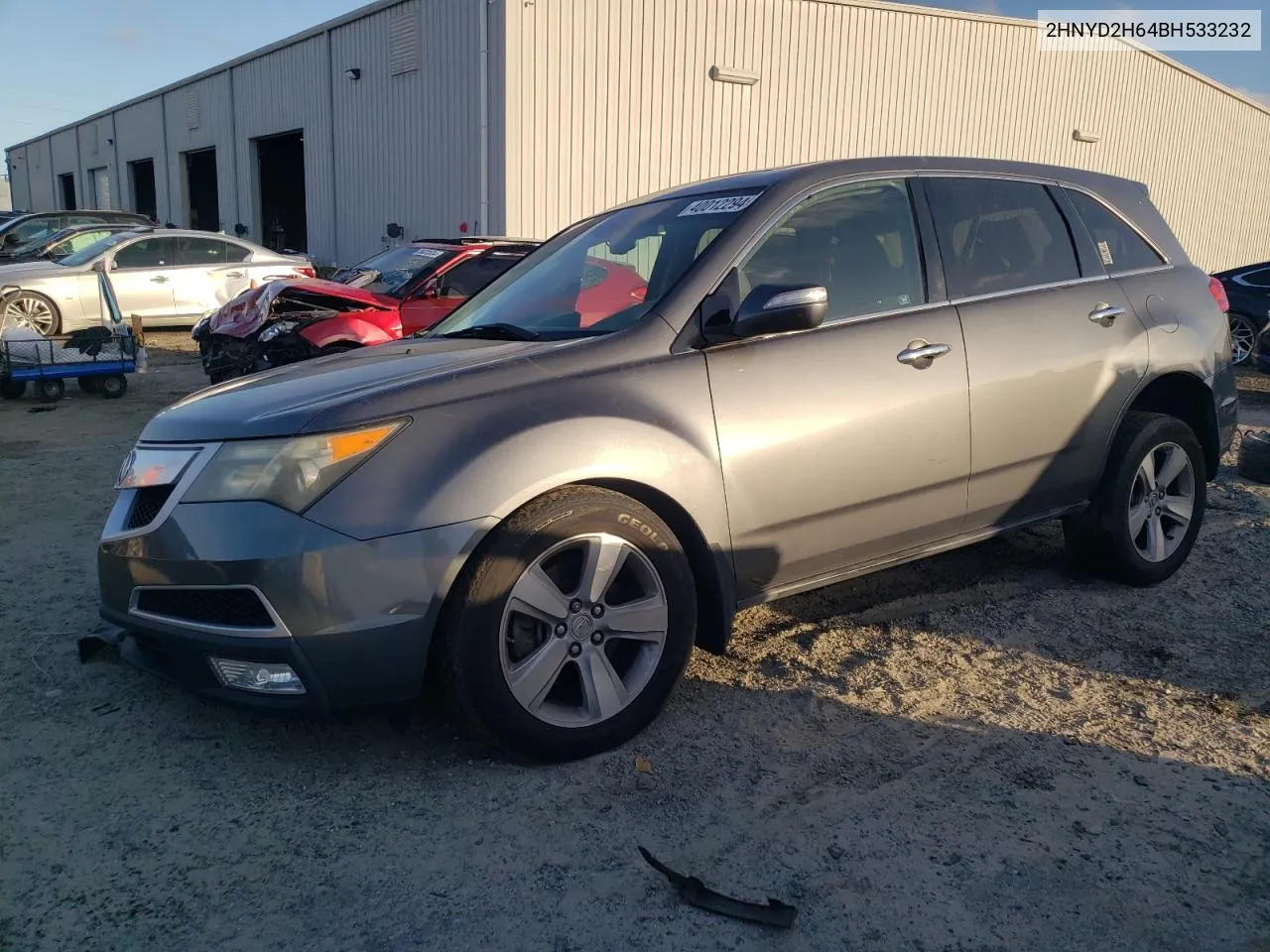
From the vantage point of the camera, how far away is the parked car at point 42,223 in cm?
1845

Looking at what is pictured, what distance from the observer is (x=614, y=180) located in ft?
54.1

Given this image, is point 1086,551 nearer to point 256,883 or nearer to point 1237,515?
point 1237,515

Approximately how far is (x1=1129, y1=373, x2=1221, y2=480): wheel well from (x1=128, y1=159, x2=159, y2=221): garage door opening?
36111mm

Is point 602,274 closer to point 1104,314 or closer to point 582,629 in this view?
point 582,629

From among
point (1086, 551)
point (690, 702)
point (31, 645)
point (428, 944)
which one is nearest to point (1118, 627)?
point (1086, 551)

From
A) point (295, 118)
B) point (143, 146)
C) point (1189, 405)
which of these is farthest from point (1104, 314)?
point (143, 146)

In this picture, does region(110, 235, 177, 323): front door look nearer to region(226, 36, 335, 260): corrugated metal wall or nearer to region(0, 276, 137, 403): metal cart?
region(0, 276, 137, 403): metal cart

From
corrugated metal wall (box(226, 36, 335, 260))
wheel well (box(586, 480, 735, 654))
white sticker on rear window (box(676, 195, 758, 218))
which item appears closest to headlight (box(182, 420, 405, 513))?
wheel well (box(586, 480, 735, 654))

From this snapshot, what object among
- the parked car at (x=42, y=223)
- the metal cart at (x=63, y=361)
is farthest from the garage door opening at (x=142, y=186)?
the metal cart at (x=63, y=361)

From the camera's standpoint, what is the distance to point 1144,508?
452 centimetres

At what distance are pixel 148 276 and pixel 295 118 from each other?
1008cm

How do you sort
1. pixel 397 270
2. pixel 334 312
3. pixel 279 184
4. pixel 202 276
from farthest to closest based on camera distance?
pixel 279 184
pixel 202 276
pixel 397 270
pixel 334 312

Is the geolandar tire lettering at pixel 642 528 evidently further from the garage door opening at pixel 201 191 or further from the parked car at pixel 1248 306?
the garage door opening at pixel 201 191

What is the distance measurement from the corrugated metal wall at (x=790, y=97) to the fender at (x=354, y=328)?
7.32 meters
